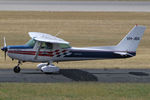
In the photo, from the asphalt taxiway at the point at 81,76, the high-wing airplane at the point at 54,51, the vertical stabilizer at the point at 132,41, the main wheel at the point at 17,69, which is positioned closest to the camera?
the asphalt taxiway at the point at 81,76

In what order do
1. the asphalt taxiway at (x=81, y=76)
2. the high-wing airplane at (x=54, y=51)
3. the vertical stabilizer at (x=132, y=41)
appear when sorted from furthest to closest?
the vertical stabilizer at (x=132, y=41) < the high-wing airplane at (x=54, y=51) < the asphalt taxiway at (x=81, y=76)

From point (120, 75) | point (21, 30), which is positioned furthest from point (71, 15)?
point (120, 75)

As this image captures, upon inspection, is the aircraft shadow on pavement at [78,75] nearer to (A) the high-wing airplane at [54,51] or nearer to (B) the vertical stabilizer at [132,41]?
(A) the high-wing airplane at [54,51]

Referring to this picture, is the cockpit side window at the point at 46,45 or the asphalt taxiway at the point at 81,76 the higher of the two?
the cockpit side window at the point at 46,45

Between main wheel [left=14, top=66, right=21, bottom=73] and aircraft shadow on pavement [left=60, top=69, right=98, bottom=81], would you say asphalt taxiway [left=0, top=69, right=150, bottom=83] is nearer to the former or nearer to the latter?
aircraft shadow on pavement [left=60, top=69, right=98, bottom=81]

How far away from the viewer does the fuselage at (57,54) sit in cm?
2247

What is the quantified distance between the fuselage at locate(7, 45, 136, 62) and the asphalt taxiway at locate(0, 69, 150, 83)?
791 millimetres

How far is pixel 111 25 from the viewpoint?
1768 inches

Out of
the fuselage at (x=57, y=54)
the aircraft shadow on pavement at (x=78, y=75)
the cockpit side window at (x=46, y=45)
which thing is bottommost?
the aircraft shadow on pavement at (x=78, y=75)

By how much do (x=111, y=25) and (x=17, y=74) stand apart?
2389 centimetres

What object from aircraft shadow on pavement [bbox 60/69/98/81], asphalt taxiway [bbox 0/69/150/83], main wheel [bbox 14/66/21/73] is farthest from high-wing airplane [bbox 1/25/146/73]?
aircraft shadow on pavement [bbox 60/69/98/81]

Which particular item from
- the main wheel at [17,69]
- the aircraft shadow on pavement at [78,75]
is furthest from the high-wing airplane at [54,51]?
the aircraft shadow on pavement at [78,75]

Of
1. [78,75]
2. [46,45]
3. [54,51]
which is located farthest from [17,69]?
[78,75]

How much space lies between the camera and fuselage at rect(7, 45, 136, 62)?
2247 centimetres
